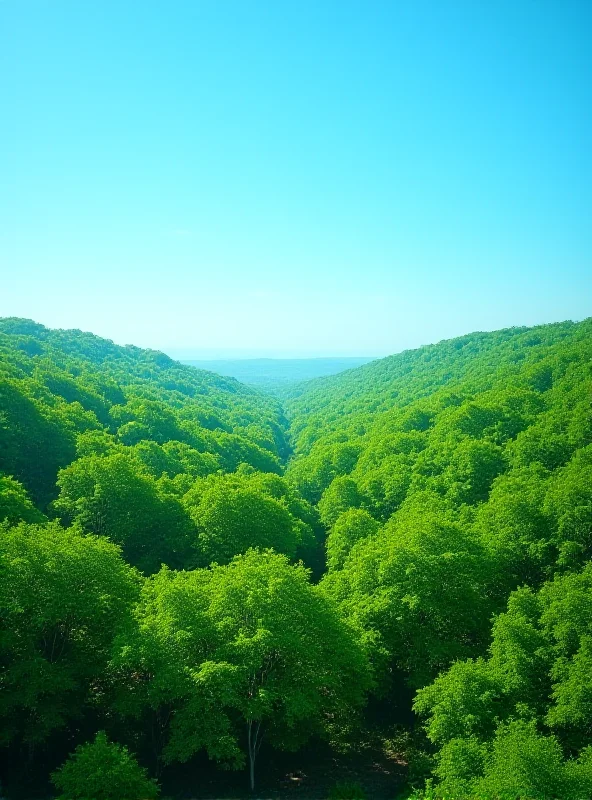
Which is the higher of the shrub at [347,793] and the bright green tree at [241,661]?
the bright green tree at [241,661]

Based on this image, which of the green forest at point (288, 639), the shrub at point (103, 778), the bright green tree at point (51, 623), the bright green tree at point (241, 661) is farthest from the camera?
the bright green tree at point (51, 623)

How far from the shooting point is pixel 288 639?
24.2 metres

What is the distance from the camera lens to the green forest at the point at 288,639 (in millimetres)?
22422

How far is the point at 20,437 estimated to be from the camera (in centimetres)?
5284

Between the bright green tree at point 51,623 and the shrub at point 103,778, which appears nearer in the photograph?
the shrub at point 103,778

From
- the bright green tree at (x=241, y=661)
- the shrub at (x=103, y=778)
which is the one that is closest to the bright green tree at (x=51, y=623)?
the bright green tree at (x=241, y=661)

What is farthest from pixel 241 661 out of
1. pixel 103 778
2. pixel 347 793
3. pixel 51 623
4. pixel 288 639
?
pixel 51 623

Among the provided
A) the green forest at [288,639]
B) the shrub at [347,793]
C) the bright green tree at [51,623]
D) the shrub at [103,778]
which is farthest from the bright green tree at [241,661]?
the shrub at [103,778]

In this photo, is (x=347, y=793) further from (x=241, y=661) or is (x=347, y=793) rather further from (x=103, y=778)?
(x=103, y=778)

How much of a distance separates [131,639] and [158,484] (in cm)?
2479

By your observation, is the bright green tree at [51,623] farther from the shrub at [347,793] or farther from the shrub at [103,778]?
the shrub at [347,793]

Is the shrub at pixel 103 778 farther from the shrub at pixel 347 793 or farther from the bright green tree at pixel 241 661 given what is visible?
the shrub at pixel 347 793

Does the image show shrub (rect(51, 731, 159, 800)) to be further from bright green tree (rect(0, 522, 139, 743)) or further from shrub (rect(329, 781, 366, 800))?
shrub (rect(329, 781, 366, 800))

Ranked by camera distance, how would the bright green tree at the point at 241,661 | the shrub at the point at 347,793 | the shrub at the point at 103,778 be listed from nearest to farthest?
the shrub at the point at 103,778 → the bright green tree at the point at 241,661 → the shrub at the point at 347,793
